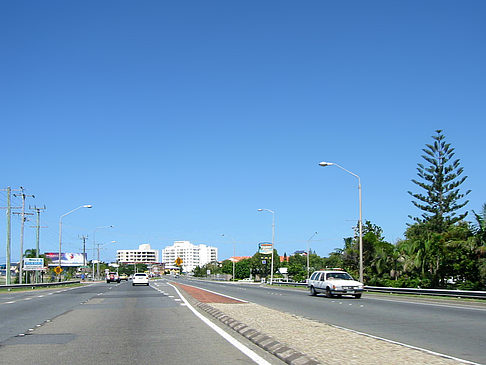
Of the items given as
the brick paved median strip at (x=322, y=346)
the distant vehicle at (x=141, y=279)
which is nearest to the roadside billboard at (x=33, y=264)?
the distant vehicle at (x=141, y=279)

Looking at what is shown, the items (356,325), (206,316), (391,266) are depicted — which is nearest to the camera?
(356,325)

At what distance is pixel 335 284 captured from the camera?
31.5 meters

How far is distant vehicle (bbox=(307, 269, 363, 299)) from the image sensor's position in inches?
1217

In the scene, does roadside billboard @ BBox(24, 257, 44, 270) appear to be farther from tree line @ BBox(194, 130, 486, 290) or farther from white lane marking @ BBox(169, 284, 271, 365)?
white lane marking @ BBox(169, 284, 271, 365)

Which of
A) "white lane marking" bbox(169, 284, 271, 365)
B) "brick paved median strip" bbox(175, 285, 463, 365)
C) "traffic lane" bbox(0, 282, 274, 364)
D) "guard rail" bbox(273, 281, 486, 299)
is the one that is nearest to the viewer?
"brick paved median strip" bbox(175, 285, 463, 365)

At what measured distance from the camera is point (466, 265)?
145 ft

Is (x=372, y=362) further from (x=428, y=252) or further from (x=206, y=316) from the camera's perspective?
(x=428, y=252)

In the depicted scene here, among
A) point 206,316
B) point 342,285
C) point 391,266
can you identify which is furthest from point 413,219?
point 206,316

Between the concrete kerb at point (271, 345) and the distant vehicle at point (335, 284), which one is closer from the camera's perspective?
the concrete kerb at point (271, 345)

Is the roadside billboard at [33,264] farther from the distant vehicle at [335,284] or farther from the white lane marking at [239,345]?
the white lane marking at [239,345]

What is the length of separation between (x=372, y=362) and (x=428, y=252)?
4185cm

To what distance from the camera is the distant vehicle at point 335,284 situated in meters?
30.9

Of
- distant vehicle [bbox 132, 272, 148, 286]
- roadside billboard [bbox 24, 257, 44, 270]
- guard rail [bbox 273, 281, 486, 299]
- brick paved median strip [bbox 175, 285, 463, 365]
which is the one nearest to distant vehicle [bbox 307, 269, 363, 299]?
guard rail [bbox 273, 281, 486, 299]

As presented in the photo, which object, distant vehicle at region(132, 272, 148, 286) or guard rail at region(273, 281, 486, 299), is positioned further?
distant vehicle at region(132, 272, 148, 286)
